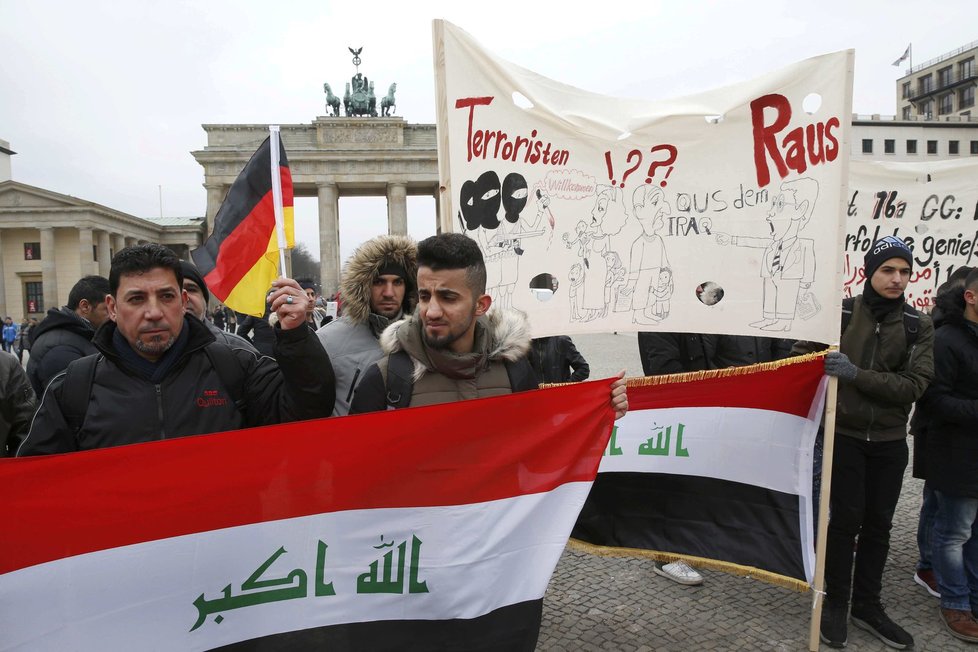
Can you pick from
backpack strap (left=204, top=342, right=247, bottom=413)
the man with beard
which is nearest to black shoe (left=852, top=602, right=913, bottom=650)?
the man with beard

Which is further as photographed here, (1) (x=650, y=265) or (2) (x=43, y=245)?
(2) (x=43, y=245)

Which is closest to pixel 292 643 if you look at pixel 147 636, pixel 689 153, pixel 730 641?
pixel 147 636

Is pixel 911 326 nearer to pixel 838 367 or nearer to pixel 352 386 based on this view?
pixel 838 367

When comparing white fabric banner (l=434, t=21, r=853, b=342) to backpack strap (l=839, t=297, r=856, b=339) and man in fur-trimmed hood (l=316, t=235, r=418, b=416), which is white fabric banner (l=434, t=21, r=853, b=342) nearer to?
man in fur-trimmed hood (l=316, t=235, r=418, b=416)

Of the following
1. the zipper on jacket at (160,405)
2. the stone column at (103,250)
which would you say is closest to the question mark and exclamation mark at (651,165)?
the zipper on jacket at (160,405)

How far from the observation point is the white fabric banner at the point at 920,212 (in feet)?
18.8

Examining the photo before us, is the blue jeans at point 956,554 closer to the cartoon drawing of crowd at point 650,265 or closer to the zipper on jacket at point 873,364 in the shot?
the zipper on jacket at point 873,364

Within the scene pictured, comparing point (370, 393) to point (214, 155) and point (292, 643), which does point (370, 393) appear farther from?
point (214, 155)

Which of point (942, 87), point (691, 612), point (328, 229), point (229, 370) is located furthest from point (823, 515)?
point (942, 87)

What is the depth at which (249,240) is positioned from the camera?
2.63 metres

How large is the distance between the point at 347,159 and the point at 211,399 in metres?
50.6

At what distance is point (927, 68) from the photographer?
72.1 meters

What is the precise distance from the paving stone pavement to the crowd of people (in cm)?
12

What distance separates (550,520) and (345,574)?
2.40 ft
